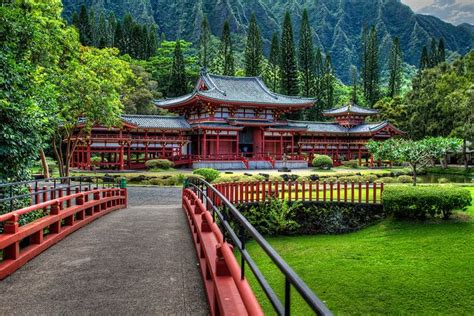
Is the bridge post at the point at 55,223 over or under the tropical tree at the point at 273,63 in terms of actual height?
under

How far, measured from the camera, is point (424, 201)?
543 inches

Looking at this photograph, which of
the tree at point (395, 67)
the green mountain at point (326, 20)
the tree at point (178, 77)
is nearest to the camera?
the tree at point (178, 77)

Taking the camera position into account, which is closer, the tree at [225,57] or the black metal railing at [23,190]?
the black metal railing at [23,190]

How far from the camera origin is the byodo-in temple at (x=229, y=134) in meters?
38.5

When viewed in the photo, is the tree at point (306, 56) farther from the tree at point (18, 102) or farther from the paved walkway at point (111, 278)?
the paved walkway at point (111, 278)

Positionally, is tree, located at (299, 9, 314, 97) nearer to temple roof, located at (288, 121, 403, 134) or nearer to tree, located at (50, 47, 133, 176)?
temple roof, located at (288, 121, 403, 134)

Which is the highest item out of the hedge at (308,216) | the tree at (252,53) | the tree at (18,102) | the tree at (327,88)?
the tree at (252,53)

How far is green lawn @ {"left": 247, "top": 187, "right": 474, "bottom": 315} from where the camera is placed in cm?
863

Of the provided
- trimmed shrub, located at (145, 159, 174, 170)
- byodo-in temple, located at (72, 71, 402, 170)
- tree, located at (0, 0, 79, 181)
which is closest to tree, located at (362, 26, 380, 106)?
byodo-in temple, located at (72, 71, 402, 170)

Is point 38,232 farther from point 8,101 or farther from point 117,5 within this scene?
point 117,5

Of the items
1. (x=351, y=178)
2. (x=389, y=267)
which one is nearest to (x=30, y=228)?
(x=389, y=267)

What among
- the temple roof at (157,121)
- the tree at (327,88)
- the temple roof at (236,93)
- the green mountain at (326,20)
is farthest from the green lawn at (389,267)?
the green mountain at (326,20)

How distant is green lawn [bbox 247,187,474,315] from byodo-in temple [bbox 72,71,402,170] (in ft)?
85.7

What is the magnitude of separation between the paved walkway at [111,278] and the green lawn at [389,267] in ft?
10.1
